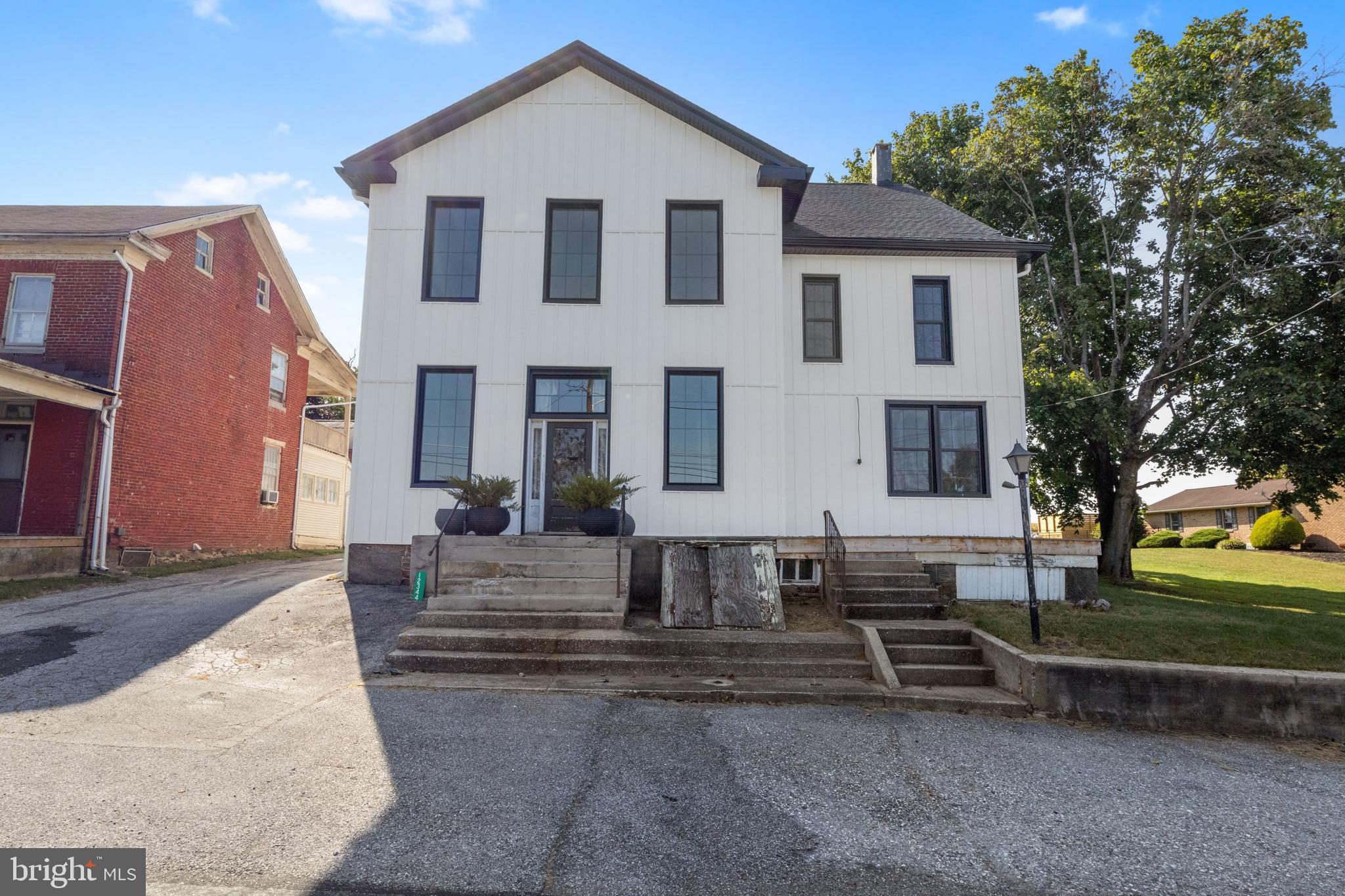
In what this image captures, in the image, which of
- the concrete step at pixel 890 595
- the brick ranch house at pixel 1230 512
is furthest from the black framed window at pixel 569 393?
the brick ranch house at pixel 1230 512

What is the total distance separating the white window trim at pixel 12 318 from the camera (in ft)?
44.6

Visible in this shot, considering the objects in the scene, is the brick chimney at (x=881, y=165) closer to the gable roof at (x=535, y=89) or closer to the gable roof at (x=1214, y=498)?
the gable roof at (x=535, y=89)

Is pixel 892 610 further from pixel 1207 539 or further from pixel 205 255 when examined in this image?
pixel 1207 539

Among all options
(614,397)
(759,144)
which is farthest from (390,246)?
(759,144)

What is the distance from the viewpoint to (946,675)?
716 cm

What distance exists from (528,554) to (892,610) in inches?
182

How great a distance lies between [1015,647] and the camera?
7.16m

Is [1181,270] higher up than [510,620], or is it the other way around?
[1181,270]

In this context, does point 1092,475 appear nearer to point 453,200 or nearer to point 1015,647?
point 1015,647

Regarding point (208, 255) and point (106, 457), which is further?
point (208, 255)

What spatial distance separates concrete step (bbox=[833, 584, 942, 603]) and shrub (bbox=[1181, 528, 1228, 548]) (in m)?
35.6

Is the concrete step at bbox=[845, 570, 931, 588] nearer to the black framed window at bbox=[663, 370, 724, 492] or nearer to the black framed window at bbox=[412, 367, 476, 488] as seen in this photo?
the black framed window at bbox=[663, 370, 724, 492]

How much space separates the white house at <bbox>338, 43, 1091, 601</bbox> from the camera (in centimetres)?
1100

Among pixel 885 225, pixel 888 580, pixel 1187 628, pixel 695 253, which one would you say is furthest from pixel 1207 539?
pixel 695 253
